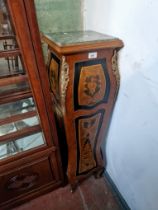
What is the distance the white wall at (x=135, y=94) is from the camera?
0.74 m

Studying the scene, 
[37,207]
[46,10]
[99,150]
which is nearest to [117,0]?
[46,10]

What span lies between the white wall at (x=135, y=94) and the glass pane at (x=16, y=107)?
57 cm

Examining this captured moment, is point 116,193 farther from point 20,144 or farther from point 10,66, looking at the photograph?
point 10,66

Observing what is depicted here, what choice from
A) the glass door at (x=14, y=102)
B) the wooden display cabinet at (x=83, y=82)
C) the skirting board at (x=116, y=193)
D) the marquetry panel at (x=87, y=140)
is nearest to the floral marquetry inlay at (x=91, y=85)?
the wooden display cabinet at (x=83, y=82)

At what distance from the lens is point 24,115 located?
36.0 inches

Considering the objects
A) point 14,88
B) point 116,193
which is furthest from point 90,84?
point 116,193

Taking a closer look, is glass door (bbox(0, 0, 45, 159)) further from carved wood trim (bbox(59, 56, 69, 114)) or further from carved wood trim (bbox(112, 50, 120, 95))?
carved wood trim (bbox(112, 50, 120, 95))

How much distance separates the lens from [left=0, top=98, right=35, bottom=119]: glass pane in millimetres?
897

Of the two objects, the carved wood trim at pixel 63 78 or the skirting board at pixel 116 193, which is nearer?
the carved wood trim at pixel 63 78

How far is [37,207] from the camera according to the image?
1280mm

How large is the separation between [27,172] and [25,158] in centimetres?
15

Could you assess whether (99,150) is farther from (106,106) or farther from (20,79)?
(20,79)

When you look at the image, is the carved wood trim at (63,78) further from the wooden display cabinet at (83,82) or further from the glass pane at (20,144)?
the glass pane at (20,144)

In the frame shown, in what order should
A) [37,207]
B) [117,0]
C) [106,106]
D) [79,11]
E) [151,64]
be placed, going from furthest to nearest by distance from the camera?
[37,207] → [79,11] → [106,106] → [117,0] → [151,64]
